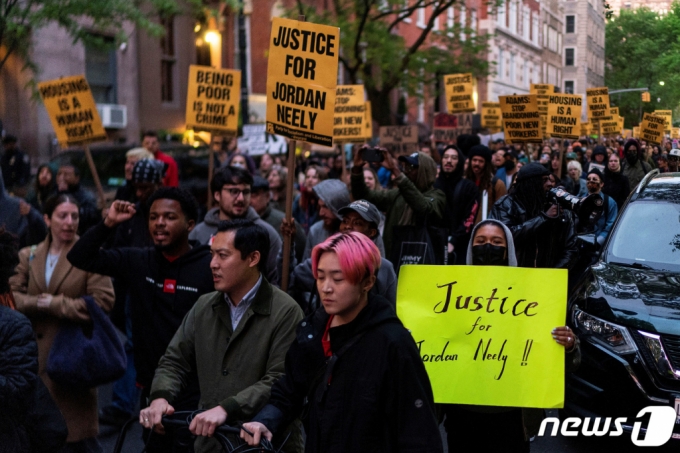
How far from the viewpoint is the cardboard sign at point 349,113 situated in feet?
44.0

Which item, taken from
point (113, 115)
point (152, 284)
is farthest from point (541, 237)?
point (113, 115)

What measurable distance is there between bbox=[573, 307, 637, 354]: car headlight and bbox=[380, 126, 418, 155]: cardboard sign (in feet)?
31.8

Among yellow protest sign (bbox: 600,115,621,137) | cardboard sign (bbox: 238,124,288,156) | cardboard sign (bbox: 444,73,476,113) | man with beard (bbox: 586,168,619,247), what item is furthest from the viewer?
cardboard sign (bbox: 238,124,288,156)

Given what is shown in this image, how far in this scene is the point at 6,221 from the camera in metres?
7.88

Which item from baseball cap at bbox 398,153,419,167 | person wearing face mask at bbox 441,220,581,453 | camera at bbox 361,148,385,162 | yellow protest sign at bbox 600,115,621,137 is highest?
yellow protest sign at bbox 600,115,621,137

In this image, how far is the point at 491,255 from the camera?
15.6 ft

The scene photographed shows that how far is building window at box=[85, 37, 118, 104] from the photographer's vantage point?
72.6 feet

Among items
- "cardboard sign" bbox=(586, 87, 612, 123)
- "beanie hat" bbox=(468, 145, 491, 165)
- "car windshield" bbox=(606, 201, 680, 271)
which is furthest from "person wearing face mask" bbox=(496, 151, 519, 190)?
"car windshield" bbox=(606, 201, 680, 271)

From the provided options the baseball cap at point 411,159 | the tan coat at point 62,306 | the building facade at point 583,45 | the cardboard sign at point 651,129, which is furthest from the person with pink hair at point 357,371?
the cardboard sign at point 651,129

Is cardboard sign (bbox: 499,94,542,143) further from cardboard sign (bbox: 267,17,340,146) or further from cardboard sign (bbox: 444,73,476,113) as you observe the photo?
cardboard sign (bbox: 267,17,340,146)

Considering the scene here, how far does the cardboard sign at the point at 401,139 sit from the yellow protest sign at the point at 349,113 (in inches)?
102

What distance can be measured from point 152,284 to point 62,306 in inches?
41.8

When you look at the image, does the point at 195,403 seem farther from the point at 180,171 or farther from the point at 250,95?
the point at 250,95

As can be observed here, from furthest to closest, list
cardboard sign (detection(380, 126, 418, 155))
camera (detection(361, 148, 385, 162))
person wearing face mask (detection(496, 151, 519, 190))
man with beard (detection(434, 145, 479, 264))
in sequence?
1. cardboard sign (detection(380, 126, 418, 155))
2. person wearing face mask (detection(496, 151, 519, 190))
3. man with beard (detection(434, 145, 479, 264))
4. camera (detection(361, 148, 385, 162))
